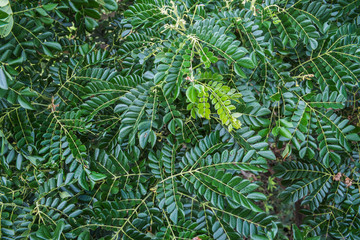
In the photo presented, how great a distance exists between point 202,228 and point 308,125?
1.59 feet

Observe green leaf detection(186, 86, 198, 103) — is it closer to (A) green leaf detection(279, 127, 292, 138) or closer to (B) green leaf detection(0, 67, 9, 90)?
(A) green leaf detection(279, 127, 292, 138)

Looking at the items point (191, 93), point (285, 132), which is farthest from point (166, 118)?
point (285, 132)

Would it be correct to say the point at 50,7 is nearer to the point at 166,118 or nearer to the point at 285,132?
the point at 166,118

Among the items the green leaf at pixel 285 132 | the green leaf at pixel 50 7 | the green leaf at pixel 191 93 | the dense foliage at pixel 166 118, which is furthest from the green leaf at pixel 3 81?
the green leaf at pixel 285 132

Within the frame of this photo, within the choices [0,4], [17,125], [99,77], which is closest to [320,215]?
[99,77]

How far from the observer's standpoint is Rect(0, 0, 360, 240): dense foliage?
0.79 meters

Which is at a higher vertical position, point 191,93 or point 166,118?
point 191,93

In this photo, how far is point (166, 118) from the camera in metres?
0.81

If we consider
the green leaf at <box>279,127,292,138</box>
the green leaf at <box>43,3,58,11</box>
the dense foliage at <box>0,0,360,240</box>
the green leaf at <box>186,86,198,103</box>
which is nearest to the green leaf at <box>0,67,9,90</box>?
the dense foliage at <box>0,0,360,240</box>

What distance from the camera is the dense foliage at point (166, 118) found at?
793 mm

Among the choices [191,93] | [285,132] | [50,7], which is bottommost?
[285,132]

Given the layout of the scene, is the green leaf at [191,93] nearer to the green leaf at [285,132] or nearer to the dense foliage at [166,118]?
the dense foliage at [166,118]

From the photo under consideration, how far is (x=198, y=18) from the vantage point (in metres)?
Answer: 0.97

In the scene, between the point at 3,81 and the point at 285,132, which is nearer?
the point at 3,81
